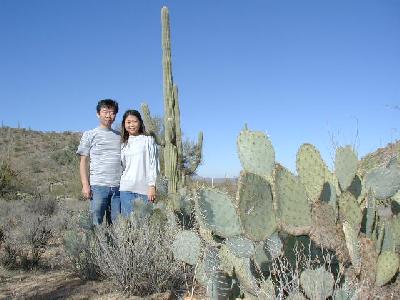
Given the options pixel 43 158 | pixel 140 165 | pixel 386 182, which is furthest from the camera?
pixel 43 158

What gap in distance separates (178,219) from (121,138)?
101 cm

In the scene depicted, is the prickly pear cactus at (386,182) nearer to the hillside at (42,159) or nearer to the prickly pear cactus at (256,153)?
the prickly pear cactus at (256,153)

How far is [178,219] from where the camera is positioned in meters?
4.91

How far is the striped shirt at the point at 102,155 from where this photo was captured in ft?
15.6

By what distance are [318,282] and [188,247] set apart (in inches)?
52.4

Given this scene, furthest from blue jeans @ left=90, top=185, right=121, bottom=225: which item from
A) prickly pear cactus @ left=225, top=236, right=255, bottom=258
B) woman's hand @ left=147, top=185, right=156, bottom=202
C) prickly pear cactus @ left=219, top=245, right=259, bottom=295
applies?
prickly pear cactus @ left=225, top=236, right=255, bottom=258

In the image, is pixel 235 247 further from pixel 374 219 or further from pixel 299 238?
pixel 374 219

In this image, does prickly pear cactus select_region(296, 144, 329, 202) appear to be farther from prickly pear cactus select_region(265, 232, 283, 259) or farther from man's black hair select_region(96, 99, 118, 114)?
man's black hair select_region(96, 99, 118, 114)

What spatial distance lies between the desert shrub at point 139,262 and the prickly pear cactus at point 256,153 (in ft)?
5.38

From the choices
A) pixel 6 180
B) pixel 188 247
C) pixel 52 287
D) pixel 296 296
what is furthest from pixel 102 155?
pixel 6 180

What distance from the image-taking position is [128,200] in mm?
4770

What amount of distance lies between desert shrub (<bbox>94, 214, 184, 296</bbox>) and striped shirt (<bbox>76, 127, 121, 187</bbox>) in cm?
51

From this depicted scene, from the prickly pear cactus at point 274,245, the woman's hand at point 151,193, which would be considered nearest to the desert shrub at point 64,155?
the woman's hand at point 151,193

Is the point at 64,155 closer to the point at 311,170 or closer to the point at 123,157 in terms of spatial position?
the point at 123,157
